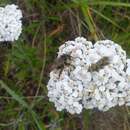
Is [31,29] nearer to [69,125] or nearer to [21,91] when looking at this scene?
[21,91]

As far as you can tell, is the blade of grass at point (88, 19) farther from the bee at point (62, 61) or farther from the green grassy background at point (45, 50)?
the bee at point (62, 61)

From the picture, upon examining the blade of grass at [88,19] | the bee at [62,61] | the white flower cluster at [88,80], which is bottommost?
the white flower cluster at [88,80]

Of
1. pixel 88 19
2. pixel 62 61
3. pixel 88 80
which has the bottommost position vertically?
pixel 88 80

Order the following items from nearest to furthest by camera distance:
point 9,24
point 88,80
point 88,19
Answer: point 88,80, point 9,24, point 88,19

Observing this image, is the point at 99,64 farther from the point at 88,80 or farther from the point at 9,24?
the point at 9,24

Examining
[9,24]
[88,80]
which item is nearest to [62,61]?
[88,80]

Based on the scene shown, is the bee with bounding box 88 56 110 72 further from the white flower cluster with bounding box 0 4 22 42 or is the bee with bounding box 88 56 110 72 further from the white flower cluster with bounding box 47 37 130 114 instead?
the white flower cluster with bounding box 0 4 22 42

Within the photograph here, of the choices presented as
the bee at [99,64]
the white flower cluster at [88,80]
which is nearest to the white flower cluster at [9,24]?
the white flower cluster at [88,80]
